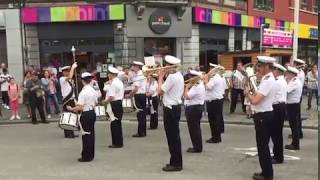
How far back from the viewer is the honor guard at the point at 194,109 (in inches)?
415

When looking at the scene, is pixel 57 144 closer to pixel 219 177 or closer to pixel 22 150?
pixel 22 150

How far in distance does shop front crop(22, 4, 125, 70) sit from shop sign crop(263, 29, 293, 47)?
6.13 m

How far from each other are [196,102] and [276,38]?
10963mm

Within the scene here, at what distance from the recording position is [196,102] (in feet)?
35.0

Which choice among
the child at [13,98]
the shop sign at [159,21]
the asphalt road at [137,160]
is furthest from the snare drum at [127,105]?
the shop sign at [159,21]

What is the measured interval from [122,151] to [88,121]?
1.29m

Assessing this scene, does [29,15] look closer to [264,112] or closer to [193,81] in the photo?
[193,81]

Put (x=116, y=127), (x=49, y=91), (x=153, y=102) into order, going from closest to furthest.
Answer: (x=116, y=127) → (x=153, y=102) → (x=49, y=91)

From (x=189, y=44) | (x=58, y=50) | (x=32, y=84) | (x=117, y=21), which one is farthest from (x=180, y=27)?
(x=32, y=84)

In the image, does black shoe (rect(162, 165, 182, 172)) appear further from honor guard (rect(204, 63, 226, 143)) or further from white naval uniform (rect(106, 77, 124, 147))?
honor guard (rect(204, 63, 226, 143))

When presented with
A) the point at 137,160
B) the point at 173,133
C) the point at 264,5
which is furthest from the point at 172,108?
the point at 264,5

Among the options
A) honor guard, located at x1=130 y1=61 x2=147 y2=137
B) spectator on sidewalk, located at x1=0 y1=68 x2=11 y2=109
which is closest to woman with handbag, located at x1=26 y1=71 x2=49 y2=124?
spectator on sidewalk, located at x1=0 y1=68 x2=11 y2=109

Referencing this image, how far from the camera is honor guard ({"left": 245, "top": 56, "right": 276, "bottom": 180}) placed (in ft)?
25.9

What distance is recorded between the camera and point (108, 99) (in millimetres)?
11234
